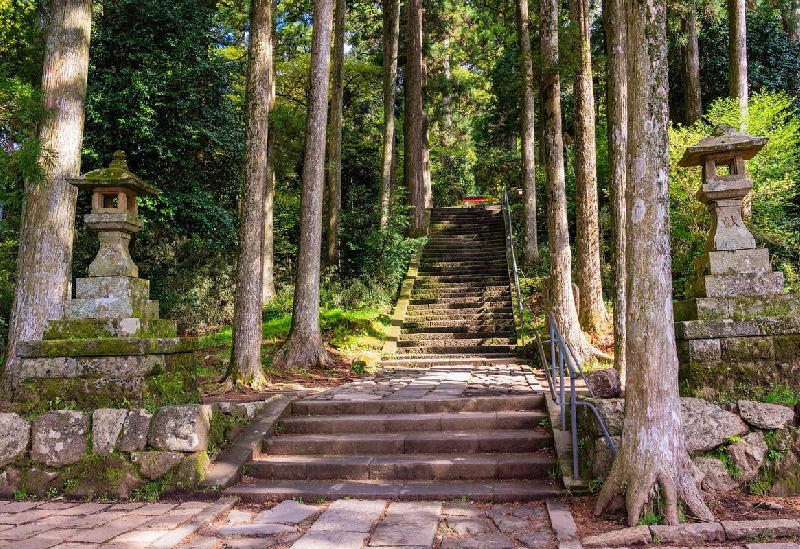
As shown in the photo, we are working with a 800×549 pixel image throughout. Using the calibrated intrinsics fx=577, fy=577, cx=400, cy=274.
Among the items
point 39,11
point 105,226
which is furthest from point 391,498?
point 39,11

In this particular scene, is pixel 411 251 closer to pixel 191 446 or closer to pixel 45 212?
pixel 45 212

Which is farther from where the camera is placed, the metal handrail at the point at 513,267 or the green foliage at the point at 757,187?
the green foliage at the point at 757,187

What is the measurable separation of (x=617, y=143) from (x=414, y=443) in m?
4.87

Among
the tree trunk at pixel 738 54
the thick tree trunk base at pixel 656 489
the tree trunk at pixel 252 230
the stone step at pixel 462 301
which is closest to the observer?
the thick tree trunk base at pixel 656 489

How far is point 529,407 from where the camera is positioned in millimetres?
6250

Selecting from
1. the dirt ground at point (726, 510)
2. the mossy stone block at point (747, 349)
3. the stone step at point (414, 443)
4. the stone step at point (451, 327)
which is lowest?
the dirt ground at point (726, 510)

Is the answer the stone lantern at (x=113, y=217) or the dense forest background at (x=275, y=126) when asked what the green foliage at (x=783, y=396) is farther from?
the dense forest background at (x=275, y=126)

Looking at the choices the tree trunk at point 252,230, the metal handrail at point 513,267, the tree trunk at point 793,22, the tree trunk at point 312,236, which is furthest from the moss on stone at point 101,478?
the tree trunk at point 793,22

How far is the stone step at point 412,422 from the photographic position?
5.89 metres

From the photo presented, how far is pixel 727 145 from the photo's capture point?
16.8 feet

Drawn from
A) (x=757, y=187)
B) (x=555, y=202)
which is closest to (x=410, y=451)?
(x=555, y=202)

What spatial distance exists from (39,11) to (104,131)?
11.7 feet

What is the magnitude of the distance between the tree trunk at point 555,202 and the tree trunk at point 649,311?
5.19 meters

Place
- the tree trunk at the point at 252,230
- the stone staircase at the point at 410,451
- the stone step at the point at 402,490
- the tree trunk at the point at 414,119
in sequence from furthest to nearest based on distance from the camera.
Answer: the tree trunk at the point at 414,119, the tree trunk at the point at 252,230, the stone staircase at the point at 410,451, the stone step at the point at 402,490
